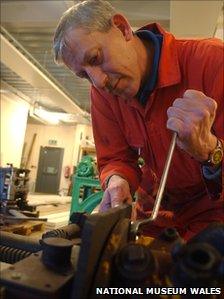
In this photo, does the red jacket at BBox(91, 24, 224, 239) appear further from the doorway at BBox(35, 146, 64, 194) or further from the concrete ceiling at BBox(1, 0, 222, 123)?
the doorway at BBox(35, 146, 64, 194)

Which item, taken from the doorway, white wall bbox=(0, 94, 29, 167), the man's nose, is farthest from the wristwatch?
the doorway

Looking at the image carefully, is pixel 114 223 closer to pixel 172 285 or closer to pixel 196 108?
pixel 172 285

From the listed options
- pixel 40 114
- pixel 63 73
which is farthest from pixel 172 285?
pixel 40 114

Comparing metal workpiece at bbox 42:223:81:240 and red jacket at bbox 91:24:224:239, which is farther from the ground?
red jacket at bbox 91:24:224:239

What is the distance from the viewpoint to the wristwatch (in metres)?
0.81

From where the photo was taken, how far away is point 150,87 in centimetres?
105

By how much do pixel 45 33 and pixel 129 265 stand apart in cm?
388

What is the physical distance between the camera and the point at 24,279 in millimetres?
423

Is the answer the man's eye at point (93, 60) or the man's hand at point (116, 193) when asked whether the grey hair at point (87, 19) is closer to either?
the man's eye at point (93, 60)

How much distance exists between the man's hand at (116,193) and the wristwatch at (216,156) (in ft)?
0.97

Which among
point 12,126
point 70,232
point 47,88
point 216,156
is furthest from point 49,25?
point 12,126

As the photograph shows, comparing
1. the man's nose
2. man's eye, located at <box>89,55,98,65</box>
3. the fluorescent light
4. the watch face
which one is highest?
the fluorescent light

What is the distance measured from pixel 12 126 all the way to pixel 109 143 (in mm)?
6551

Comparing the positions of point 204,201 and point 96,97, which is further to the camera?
point 96,97
